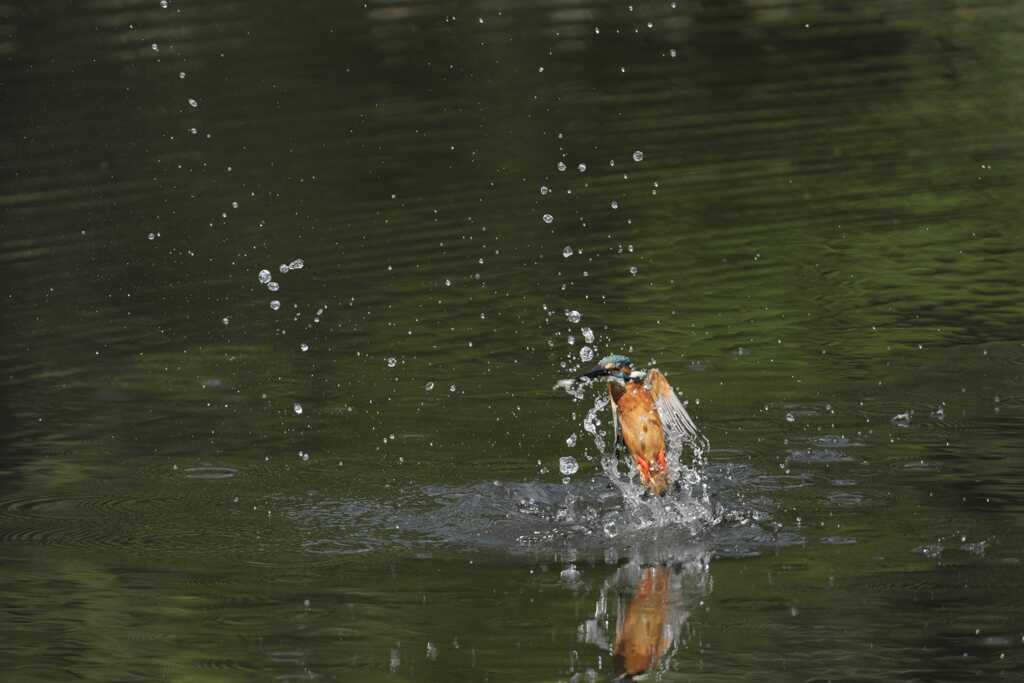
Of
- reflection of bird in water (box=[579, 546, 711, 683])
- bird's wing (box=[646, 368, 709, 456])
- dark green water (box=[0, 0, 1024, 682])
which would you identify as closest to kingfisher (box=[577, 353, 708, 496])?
bird's wing (box=[646, 368, 709, 456])

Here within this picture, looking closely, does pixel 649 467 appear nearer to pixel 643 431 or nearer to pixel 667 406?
pixel 643 431

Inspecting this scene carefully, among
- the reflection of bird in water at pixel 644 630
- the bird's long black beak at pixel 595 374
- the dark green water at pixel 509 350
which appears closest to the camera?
the reflection of bird in water at pixel 644 630

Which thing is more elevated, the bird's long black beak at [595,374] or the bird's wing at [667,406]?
the bird's long black beak at [595,374]

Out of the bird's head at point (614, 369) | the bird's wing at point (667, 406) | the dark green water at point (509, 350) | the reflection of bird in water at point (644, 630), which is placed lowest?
the dark green water at point (509, 350)

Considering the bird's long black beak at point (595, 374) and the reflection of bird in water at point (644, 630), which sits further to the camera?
the bird's long black beak at point (595, 374)

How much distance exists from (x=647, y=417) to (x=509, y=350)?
8.60ft

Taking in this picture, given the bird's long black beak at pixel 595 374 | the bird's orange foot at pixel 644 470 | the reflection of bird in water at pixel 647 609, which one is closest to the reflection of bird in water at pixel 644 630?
the reflection of bird in water at pixel 647 609

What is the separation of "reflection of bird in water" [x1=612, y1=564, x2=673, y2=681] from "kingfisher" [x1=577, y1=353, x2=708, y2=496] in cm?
95

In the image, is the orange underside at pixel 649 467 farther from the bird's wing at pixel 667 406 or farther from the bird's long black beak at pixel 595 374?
the bird's long black beak at pixel 595 374

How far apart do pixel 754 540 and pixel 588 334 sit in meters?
3.26

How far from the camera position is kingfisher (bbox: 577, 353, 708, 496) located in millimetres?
9078

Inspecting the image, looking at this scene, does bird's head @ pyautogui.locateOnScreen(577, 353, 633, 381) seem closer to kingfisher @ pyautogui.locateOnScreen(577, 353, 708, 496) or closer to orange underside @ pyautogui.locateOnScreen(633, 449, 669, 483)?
kingfisher @ pyautogui.locateOnScreen(577, 353, 708, 496)

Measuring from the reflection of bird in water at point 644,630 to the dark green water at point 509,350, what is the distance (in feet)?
0.11

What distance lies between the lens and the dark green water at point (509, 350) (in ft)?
25.6
